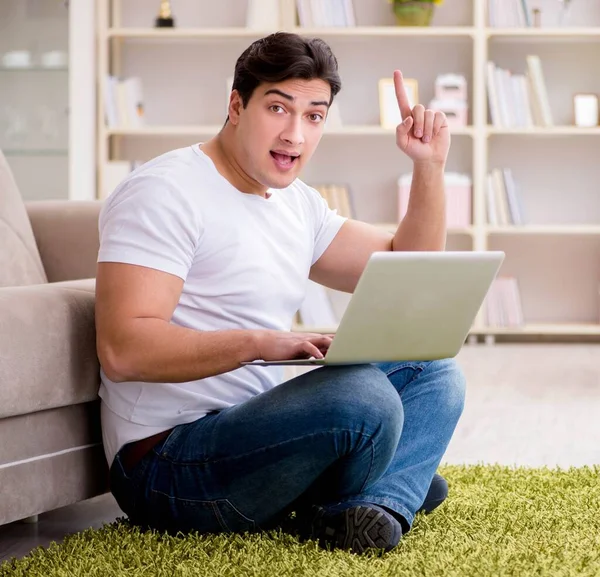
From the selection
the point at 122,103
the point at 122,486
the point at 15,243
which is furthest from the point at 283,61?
the point at 122,103

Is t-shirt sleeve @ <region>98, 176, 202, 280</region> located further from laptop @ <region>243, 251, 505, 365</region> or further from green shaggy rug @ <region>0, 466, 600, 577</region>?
green shaggy rug @ <region>0, 466, 600, 577</region>

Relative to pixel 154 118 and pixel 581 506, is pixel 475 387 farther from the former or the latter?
pixel 154 118

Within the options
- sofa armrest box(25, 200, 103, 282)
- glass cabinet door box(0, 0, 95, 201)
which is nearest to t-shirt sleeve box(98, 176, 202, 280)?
sofa armrest box(25, 200, 103, 282)

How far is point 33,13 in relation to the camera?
14.9 feet

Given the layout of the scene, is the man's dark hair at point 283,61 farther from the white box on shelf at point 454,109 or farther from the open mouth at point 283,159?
the white box on shelf at point 454,109

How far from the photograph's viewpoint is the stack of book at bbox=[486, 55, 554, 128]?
460 centimetres

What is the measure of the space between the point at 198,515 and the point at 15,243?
0.80m

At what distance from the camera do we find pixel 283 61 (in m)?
1.53

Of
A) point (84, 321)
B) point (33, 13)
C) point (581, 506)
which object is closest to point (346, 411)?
point (84, 321)

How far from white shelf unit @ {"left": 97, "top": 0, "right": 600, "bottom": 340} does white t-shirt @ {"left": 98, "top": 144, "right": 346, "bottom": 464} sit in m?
3.12

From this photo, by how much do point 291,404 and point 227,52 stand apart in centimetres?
376

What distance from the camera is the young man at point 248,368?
1.41m

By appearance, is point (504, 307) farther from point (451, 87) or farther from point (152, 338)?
point (152, 338)

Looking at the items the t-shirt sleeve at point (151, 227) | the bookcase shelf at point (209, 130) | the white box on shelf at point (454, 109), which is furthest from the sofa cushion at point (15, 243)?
the white box on shelf at point (454, 109)
